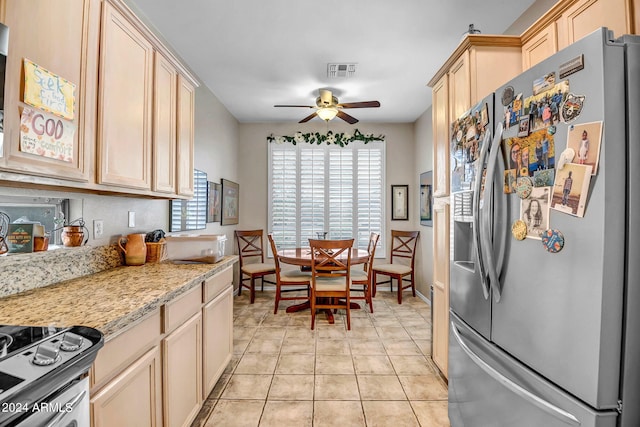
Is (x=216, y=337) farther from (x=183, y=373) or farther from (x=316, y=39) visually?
(x=316, y=39)

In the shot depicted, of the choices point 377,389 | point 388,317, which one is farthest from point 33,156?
point 388,317

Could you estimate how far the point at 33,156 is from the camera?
115 cm

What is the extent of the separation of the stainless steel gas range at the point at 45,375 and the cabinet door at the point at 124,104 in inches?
36.7

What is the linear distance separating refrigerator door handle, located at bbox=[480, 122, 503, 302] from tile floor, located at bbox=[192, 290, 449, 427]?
3.86ft

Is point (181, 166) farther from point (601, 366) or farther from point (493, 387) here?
point (601, 366)

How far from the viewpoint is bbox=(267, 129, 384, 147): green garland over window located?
4395 millimetres

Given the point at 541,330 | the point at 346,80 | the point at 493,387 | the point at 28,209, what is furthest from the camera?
the point at 346,80

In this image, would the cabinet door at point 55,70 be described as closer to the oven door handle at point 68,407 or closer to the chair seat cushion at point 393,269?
the oven door handle at point 68,407

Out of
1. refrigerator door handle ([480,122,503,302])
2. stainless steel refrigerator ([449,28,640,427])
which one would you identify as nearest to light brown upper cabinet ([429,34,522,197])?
stainless steel refrigerator ([449,28,640,427])

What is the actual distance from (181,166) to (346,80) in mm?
2107

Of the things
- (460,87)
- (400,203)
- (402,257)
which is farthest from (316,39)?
(402,257)

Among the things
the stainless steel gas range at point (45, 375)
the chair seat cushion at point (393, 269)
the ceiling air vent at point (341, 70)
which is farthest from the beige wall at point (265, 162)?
the stainless steel gas range at point (45, 375)

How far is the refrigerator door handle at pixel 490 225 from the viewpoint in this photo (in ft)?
4.07

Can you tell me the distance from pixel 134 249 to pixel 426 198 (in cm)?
381
